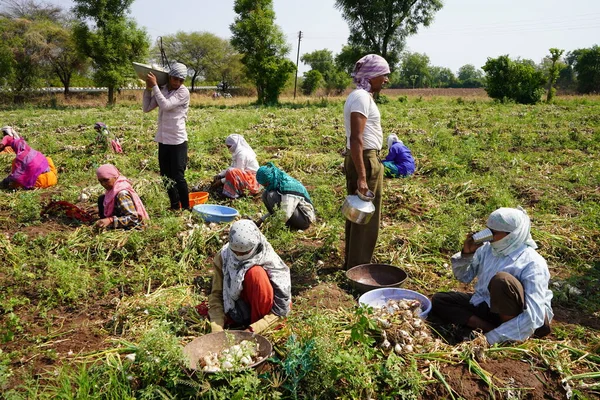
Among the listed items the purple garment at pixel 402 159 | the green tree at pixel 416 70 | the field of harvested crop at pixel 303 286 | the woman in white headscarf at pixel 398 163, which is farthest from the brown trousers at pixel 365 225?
the green tree at pixel 416 70

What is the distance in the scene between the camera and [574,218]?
514 centimetres

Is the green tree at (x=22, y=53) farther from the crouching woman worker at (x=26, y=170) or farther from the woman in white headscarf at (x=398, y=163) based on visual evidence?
the woman in white headscarf at (x=398, y=163)

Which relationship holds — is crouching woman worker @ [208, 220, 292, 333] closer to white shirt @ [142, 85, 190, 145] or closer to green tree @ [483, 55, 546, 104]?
white shirt @ [142, 85, 190, 145]

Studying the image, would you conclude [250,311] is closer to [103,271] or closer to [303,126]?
[103,271]

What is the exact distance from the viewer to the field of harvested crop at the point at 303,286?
7.69 feet

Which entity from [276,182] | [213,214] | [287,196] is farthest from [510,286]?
[213,214]

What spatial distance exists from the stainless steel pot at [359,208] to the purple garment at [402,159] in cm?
382

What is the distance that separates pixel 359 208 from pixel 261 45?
79.6ft

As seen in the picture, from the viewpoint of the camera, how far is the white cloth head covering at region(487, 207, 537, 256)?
269 centimetres

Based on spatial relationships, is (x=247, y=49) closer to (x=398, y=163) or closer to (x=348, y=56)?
(x=348, y=56)

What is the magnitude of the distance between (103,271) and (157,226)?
2.56 feet

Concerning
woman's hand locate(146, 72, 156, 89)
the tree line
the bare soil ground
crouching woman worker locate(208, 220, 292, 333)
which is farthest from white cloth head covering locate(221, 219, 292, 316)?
the tree line

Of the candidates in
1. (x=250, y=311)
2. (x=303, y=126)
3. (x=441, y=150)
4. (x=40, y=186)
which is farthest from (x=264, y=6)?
(x=250, y=311)

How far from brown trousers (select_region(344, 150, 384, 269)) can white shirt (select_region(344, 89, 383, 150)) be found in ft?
0.26
